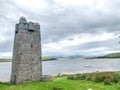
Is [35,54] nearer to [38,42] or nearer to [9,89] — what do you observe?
[38,42]

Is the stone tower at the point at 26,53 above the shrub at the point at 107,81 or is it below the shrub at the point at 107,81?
above

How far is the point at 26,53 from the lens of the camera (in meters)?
33.2

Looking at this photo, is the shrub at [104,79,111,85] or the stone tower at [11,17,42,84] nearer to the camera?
the shrub at [104,79,111,85]

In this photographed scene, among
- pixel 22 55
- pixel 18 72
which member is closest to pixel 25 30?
pixel 22 55

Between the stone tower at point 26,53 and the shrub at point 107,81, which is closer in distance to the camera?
the shrub at point 107,81

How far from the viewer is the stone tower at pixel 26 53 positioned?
106ft

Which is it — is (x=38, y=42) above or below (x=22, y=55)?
above

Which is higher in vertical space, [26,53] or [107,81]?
[26,53]

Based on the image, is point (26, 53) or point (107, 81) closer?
point (107, 81)

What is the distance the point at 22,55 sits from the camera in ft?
107

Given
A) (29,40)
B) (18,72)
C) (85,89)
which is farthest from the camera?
(29,40)

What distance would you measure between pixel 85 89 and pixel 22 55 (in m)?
12.4

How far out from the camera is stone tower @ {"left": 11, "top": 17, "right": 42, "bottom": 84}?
32.3 metres

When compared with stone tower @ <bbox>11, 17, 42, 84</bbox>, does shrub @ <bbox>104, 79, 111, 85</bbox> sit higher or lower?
lower
